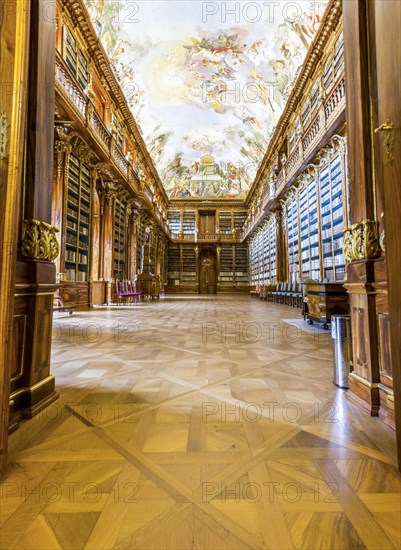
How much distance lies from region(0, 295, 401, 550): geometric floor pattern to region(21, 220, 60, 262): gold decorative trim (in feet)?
3.15

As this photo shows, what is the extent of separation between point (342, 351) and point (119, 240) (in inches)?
430

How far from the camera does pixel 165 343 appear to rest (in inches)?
141

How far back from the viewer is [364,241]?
1.77 meters

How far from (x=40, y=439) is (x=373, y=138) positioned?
2.54 m

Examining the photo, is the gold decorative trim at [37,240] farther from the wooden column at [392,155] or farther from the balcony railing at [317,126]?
the balcony railing at [317,126]

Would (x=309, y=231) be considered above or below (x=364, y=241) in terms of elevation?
above

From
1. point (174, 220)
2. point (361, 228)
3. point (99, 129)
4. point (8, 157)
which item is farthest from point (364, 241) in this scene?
point (174, 220)

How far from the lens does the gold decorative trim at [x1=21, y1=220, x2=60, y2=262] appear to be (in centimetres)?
173

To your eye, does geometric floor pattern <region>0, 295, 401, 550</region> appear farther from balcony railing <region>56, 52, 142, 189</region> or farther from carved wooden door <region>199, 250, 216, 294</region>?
carved wooden door <region>199, 250, 216, 294</region>

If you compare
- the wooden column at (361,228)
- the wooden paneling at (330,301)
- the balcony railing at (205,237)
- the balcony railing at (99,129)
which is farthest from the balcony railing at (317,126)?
the balcony railing at (205,237)

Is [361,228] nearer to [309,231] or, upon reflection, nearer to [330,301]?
[330,301]

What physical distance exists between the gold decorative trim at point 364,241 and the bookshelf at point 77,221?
24.9 ft

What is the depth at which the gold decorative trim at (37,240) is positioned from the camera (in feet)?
5.66

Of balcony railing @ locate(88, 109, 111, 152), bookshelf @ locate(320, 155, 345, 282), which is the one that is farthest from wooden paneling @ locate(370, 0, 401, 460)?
balcony railing @ locate(88, 109, 111, 152)
